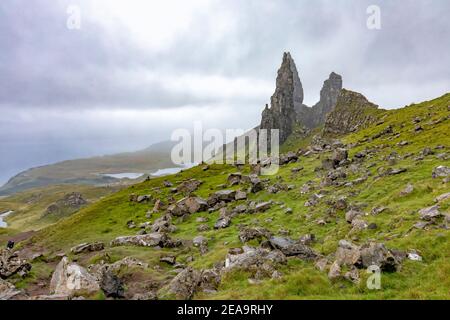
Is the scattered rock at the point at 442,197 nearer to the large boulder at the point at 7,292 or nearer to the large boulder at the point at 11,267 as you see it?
the large boulder at the point at 7,292

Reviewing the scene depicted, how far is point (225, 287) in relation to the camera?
21859 mm

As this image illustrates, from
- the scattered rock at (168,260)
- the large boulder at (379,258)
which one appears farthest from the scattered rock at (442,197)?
the scattered rock at (168,260)

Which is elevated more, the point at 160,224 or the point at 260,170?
the point at 260,170

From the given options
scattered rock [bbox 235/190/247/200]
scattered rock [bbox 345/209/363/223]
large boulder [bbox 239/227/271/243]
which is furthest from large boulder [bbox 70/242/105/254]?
scattered rock [bbox 345/209/363/223]

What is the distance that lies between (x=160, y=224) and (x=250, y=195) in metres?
17.8

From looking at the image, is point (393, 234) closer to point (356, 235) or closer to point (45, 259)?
point (356, 235)

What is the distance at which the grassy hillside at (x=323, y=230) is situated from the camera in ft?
63.7

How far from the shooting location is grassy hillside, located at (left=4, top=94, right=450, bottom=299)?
63.7ft

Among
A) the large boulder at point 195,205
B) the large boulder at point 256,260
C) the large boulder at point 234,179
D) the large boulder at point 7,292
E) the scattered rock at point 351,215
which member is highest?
the large boulder at point 234,179

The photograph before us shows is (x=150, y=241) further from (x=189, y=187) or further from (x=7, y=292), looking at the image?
(x=189, y=187)

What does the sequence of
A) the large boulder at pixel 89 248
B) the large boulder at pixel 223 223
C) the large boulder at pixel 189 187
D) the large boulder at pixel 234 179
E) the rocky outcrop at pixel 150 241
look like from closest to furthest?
1. the rocky outcrop at pixel 150 241
2. the large boulder at pixel 89 248
3. the large boulder at pixel 223 223
4. the large boulder at pixel 234 179
5. the large boulder at pixel 189 187

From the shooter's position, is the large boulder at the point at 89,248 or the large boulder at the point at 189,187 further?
the large boulder at the point at 189,187

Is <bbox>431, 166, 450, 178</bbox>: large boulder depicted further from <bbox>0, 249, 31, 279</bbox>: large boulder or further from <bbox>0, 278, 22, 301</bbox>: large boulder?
<bbox>0, 249, 31, 279</bbox>: large boulder

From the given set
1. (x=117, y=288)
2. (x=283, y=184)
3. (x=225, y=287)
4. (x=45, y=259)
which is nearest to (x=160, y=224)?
(x=45, y=259)
